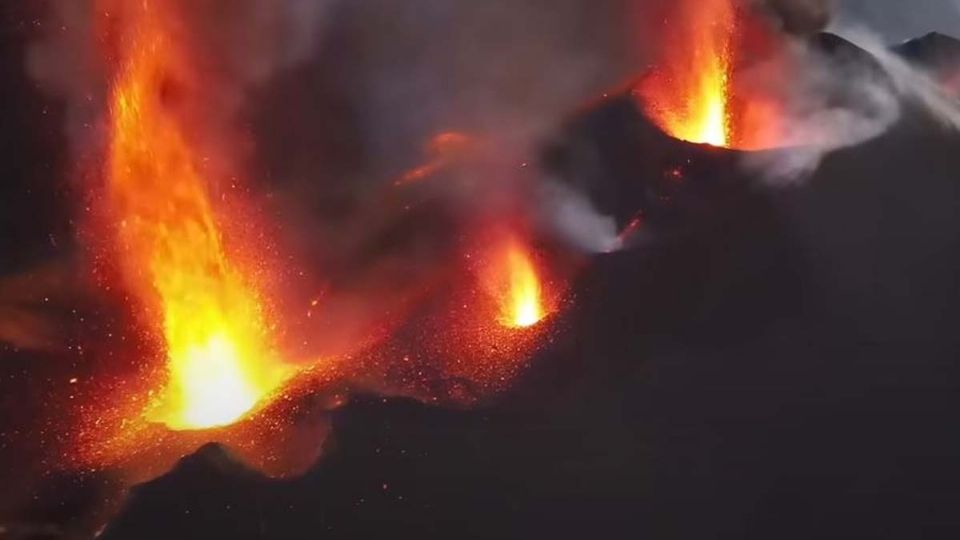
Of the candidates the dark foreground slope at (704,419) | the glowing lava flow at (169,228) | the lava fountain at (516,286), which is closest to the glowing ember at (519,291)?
the lava fountain at (516,286)

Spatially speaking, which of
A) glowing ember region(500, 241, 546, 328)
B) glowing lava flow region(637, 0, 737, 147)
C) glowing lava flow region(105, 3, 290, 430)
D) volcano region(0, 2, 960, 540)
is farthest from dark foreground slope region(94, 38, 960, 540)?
glowing lava flow region(105, 3, 290, 430)

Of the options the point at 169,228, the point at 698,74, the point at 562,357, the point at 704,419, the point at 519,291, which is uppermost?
the point at 698,74

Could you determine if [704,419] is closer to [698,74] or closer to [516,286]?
[516,286]

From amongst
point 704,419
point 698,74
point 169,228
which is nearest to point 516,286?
point 704,419

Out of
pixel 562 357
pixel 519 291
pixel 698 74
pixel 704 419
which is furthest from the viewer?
pixel 698 74

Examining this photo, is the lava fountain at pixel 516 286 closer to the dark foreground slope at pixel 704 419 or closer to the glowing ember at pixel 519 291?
the glowing ember at pixel 519 291

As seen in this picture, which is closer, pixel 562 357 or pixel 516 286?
pixel 562 357
